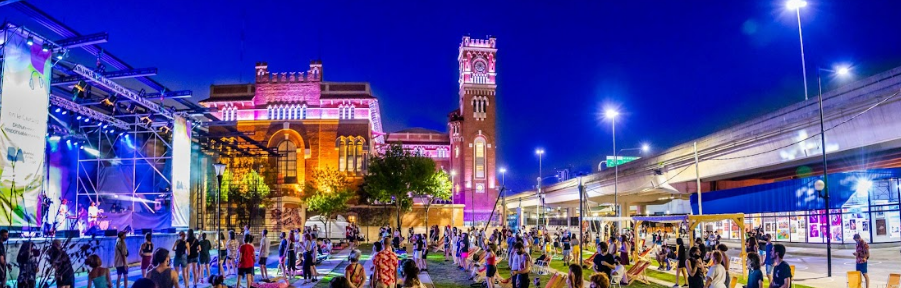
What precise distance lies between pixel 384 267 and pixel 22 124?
13.3m

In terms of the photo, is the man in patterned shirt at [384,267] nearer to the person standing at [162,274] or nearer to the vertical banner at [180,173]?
the person standing at [162,274]

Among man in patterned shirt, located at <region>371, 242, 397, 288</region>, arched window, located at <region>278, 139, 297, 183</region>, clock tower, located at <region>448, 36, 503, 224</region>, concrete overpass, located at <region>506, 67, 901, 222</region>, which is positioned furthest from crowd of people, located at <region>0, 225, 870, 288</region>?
clock tower, located at <region>448, 36, 503, 224</region>

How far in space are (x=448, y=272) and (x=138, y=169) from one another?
20094mm

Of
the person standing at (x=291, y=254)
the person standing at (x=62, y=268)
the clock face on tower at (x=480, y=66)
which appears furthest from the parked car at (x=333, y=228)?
the clock face on tower at (x=480, y=66)

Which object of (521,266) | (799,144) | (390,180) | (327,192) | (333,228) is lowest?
(333,228)

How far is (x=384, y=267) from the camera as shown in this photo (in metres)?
12.7

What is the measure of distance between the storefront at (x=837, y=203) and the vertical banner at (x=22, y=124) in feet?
98.4

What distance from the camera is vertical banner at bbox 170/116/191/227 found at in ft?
93.7

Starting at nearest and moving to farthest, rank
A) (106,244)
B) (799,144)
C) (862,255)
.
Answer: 1. (862,255)
2. (106,244)
3. (799,144)

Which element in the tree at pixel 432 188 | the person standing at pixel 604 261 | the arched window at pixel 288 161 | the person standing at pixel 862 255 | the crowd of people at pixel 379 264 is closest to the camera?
the crowd of people at pixel 379 264

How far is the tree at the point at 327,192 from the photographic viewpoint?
59688mm

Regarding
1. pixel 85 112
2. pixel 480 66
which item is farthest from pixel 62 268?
pixel 480 66

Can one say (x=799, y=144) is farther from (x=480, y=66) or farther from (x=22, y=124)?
(x=480, y=66)

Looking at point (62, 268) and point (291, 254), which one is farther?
point (291, 254)
